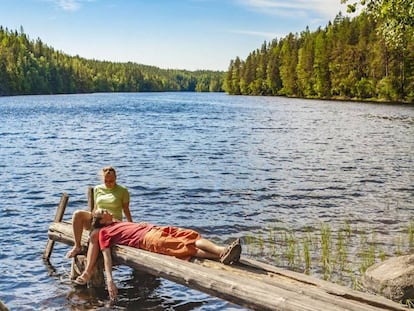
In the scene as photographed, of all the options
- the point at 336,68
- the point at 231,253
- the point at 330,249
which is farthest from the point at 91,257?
the point at 336,68

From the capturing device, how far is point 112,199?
441 inches

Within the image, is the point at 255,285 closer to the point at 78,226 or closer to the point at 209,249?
the point at 209,249

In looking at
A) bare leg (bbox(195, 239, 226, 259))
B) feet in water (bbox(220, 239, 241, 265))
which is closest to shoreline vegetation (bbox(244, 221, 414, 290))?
feet in water (bbox(220, 239, 241, 265))

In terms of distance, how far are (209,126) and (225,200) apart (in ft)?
117

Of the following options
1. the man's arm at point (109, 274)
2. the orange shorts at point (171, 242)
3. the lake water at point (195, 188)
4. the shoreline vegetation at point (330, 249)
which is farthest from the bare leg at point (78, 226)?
the shoreline vegetation at point (330, 249)

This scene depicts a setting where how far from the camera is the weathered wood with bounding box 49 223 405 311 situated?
732cm

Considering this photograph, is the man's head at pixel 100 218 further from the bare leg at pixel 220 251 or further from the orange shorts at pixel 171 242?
the bare leg at pixel 220 251

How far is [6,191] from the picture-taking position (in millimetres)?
21422

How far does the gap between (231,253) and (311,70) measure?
122 meters

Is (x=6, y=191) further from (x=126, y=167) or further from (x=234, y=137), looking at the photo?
(x=234, y=137)

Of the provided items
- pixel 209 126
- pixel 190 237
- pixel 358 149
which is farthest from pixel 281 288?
pixel 209 126

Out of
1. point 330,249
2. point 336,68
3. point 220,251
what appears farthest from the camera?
point 336,68

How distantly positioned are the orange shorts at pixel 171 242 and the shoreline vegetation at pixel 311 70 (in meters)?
45.0

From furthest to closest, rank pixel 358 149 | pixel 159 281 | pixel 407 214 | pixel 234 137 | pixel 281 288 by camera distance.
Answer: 1. pixel 234 137
2. pixel 358 149
3. pixel 407 214
4. pixel 159 281
5. pixel 281 288
